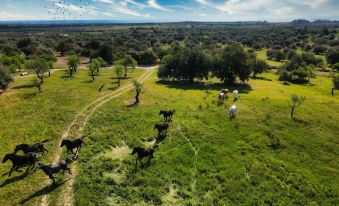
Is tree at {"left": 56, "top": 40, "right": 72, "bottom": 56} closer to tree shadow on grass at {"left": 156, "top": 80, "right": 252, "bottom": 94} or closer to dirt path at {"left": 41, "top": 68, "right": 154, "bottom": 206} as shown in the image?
dirt path at {"left": 41, "top": 68, "right": 154, "bottom": 206}

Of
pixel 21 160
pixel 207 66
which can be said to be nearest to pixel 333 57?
pixel 207 66

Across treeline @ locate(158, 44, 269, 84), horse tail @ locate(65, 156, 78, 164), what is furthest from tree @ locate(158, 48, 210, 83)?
horse tail @ locate(65, 156, 78, 164)

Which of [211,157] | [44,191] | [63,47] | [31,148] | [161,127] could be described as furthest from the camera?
[63,47]

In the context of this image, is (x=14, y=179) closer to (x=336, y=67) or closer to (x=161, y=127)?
(x=161, y=127)

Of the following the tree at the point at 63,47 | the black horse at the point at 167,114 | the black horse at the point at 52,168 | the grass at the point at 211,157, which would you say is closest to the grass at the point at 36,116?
the black horse at the point at 52,168

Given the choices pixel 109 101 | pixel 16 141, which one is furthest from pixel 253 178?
pixel 109 101

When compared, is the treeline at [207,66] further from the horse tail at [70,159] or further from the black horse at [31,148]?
the black horse at [31,148]
